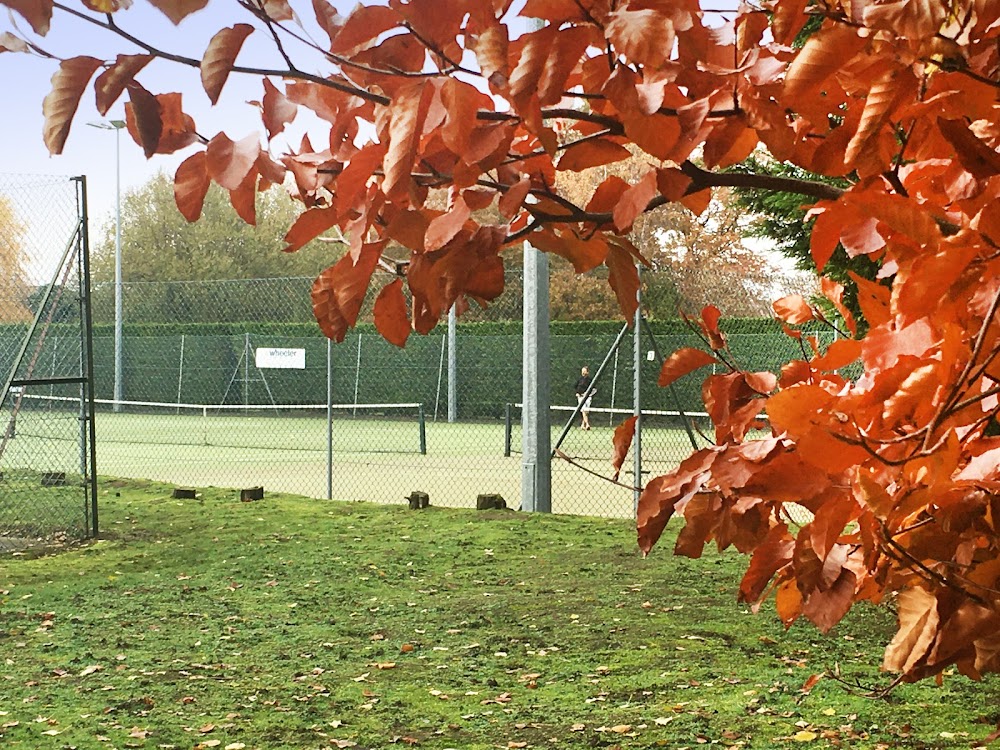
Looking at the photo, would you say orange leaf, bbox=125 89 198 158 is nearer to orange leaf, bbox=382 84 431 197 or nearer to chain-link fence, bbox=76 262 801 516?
orange leaf, bbox=382 84 431 197

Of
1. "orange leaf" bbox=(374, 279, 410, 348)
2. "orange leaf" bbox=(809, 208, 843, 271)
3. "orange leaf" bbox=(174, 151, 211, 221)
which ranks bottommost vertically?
"orange leaf" bbox=(374, 279, 410, 348)

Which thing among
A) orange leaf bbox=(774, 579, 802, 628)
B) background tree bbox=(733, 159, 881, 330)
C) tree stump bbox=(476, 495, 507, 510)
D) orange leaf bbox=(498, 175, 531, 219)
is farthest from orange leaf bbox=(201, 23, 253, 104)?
tree stump bbox=(476, 495, 507, 510)

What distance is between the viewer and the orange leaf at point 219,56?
0.96 m

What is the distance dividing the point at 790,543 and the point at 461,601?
14.4ft

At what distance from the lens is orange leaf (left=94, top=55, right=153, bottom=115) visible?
0.95 metres

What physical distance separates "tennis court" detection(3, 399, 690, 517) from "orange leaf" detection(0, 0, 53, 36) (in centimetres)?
725

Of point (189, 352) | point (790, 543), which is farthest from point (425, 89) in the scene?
point (189, 352)

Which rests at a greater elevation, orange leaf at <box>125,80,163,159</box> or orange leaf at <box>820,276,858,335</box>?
orange leaf at <box>125,80,163,159</box>

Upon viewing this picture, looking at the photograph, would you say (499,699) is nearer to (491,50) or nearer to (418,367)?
Result: (491,50)

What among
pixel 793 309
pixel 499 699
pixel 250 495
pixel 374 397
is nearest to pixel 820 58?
pixel 793 309

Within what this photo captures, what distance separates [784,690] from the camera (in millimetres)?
3924

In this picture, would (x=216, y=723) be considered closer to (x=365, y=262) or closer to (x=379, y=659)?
(x=379, y=659)

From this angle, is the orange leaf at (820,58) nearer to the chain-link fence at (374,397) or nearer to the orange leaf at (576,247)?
the orange leaf at (576,247)

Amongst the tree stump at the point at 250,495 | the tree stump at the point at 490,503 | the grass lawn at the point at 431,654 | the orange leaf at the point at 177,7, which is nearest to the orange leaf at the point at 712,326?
the grass lawn at the point at 431,654
